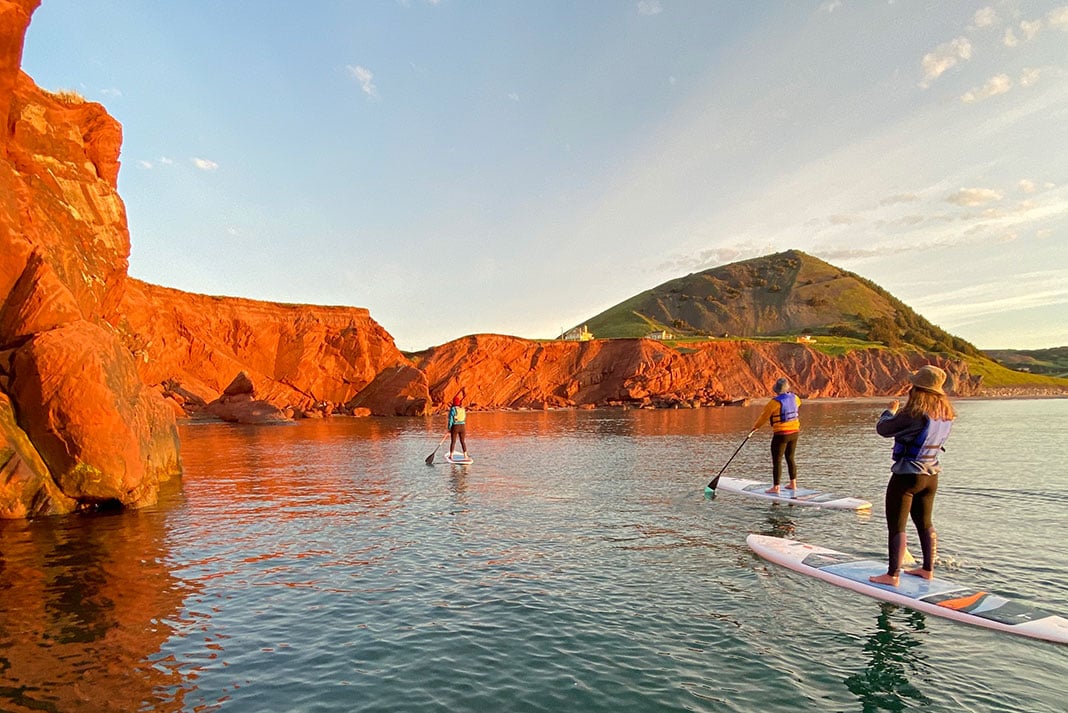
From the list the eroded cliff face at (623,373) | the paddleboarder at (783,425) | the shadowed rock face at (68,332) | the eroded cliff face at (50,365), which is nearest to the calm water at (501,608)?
the eroded cliff face at (50,365)

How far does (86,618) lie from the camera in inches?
347

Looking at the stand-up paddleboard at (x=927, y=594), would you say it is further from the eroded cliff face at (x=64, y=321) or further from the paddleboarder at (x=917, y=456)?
the eroded cliff face at (x=64, y=321)

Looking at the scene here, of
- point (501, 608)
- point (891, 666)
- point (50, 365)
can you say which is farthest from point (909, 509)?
point (50, 365)

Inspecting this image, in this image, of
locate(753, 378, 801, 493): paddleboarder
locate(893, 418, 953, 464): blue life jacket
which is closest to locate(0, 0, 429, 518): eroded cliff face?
locate(893, 418, 953, 464): blue life jacket

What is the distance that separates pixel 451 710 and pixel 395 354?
305 ft

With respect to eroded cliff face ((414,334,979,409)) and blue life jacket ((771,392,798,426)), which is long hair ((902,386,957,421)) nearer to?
blue life jacket ((771,392,798,426))

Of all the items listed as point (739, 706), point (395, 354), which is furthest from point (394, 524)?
point (395, 354)

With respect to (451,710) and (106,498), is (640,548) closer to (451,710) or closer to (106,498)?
(451,710)

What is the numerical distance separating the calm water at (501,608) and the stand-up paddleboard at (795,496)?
71cm

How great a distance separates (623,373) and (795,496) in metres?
82.5

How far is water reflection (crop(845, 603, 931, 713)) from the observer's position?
21.4ft

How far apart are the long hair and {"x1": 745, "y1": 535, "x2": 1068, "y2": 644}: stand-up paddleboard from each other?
2.79m

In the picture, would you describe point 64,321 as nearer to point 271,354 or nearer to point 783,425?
point 783,425

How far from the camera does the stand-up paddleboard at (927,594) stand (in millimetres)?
8436
